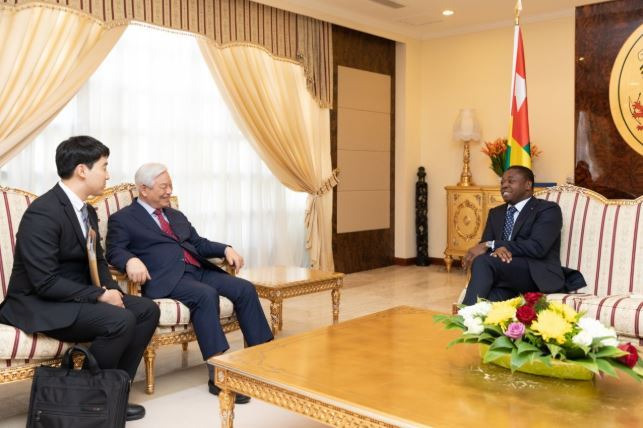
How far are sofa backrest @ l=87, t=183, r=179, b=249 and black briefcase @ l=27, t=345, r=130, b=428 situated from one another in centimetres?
122

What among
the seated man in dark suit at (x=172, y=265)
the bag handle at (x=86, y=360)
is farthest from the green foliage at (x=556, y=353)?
the seated man in dark suit at (x=172, y=265)

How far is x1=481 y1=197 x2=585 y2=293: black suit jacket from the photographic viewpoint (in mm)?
4004

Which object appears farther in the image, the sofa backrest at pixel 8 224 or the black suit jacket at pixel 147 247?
the black suit jacket at pixel 147 247

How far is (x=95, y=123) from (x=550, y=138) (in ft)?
16.1

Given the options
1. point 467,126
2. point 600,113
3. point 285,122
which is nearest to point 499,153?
point 467,126

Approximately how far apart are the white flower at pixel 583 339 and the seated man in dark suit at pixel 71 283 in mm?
1912

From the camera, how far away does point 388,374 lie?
2.34 meters

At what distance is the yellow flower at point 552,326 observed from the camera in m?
2.14

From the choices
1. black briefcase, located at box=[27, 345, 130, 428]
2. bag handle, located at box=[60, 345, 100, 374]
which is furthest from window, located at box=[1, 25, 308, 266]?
black briefcase, located at box=[27, 345, 130, 428]

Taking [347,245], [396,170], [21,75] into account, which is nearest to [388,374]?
[21,75]

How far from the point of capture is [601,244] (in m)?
4.03

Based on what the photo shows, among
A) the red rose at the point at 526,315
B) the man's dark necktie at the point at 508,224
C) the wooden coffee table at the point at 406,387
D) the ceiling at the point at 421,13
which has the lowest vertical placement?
the wooden coffee table at the point at 406,387

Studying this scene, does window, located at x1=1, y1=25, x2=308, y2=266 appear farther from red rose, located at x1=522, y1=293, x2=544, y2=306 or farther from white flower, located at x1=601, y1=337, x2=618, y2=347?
white flower, located at x1=601, y1=337, x2=618, y2=347

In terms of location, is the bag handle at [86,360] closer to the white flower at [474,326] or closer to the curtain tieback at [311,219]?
the white flower at [474,326]
